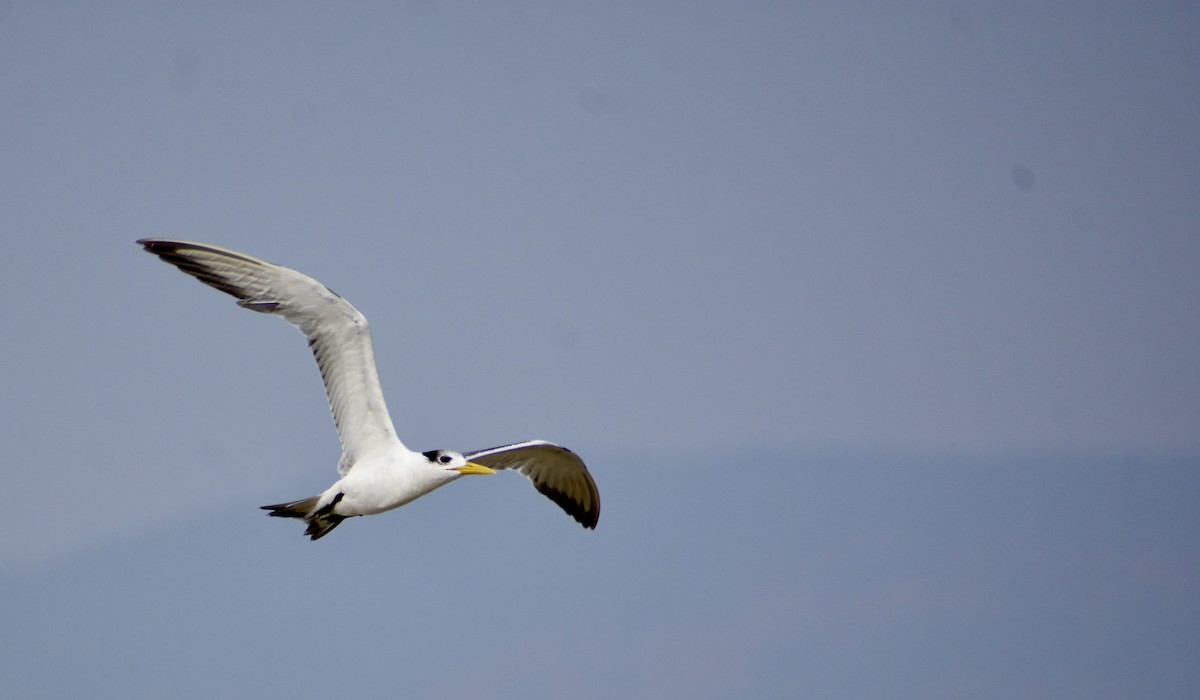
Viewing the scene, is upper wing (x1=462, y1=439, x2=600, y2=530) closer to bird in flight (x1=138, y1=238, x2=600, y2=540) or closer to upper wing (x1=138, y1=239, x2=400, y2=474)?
bird in flight (x1=138, y1=238, x2=600, y2=540)

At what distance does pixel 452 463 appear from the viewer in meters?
15.9

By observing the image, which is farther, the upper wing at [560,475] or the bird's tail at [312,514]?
the upper wing at [560,475]

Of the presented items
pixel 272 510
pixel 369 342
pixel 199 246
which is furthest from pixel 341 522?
pixel 199 246

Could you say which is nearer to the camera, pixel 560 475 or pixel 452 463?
pixel 452 463

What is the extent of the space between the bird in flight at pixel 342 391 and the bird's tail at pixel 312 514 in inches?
0.4

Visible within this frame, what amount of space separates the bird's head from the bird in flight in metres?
0.01

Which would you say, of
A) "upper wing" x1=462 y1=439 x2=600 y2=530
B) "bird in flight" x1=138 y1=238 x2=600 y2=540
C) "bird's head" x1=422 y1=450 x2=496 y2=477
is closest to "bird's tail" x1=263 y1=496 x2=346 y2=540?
"bird in flight" x1=138 y1=238 x2=600 y2=540

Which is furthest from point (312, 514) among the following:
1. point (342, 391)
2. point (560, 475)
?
point (560, 475)

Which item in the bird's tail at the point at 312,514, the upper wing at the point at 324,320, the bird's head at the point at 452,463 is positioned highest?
the upper wing at the point at 324,320

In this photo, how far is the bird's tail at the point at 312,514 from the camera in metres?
16.0

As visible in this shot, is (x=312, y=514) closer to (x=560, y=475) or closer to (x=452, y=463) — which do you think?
(x=452, y=463)

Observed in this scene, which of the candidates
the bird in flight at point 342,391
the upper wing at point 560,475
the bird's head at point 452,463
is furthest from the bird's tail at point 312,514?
the upper wing at point 560,475

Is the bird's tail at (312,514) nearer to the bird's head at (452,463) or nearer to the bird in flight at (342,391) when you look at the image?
the bird in flight at (342,391)

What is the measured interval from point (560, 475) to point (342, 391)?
12.0 ft
